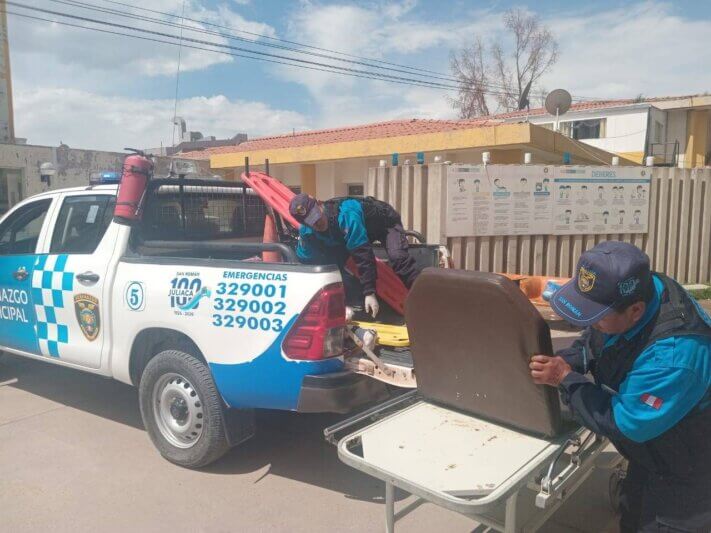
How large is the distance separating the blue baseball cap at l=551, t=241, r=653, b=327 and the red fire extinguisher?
307cm

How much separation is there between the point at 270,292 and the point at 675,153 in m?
24.5

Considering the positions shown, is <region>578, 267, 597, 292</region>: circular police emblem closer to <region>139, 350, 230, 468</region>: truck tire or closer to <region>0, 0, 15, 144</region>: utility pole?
<region>139, 350, 230, 468</region>: truck tire

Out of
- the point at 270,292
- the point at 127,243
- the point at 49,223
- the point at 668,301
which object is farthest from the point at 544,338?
the point at 49,223

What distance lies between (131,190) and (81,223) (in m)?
0.77

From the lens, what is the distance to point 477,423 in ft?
8.33

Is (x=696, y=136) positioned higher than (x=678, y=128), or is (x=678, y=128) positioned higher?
(x=678, y=128)

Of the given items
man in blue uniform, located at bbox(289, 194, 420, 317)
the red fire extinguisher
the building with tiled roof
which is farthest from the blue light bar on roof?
the building with tiled roof

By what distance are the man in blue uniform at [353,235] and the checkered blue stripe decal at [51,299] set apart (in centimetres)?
178

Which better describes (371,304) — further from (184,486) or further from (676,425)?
(676,425)

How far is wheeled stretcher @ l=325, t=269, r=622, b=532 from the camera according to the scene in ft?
6.97

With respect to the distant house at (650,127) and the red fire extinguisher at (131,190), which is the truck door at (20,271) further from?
the distant house at (650,127)

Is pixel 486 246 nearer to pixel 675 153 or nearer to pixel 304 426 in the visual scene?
pixel 304 426

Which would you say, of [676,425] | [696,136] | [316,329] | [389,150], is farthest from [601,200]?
[696,136]

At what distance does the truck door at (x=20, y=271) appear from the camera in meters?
4.59
